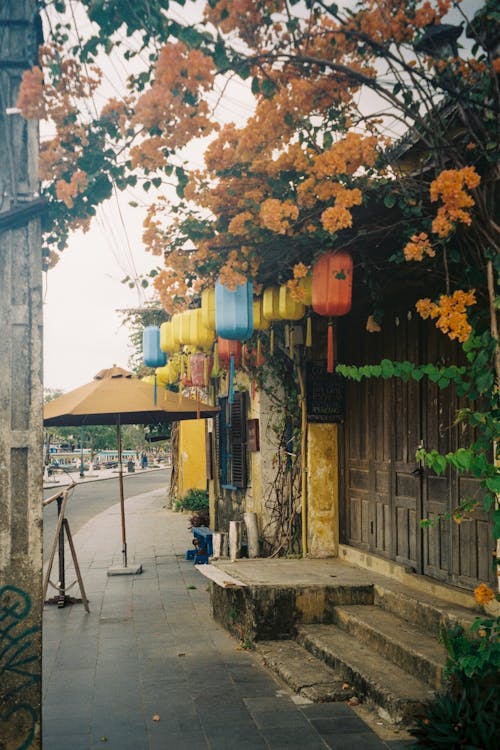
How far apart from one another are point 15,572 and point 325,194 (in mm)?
2922

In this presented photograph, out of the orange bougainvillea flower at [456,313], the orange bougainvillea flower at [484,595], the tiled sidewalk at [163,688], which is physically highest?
the orange bougainvillea flower at [456,313]

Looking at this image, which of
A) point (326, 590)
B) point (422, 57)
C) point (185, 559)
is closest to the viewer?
point (422, 57)

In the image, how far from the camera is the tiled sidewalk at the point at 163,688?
5.28 m

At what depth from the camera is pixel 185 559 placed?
13062mm

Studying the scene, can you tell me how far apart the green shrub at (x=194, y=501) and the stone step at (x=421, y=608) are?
495 inches

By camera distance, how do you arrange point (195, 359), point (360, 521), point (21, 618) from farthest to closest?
point (195, 359) → point (360, 521) → point (21, 618)

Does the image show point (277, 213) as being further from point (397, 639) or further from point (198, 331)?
Result: point (198, 331)

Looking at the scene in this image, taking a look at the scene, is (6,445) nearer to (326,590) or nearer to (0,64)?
(0,64)

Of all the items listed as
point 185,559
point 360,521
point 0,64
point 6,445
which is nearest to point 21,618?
point 6,445

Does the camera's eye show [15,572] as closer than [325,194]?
Yes

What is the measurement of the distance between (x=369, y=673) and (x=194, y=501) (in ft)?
48.7

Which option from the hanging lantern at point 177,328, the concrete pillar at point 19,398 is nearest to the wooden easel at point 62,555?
the hanging lantern at point 177,328

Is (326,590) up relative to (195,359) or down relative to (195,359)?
down

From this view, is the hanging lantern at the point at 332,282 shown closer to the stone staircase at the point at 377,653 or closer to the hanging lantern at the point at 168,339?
the stone staircase at the point at 377,653
